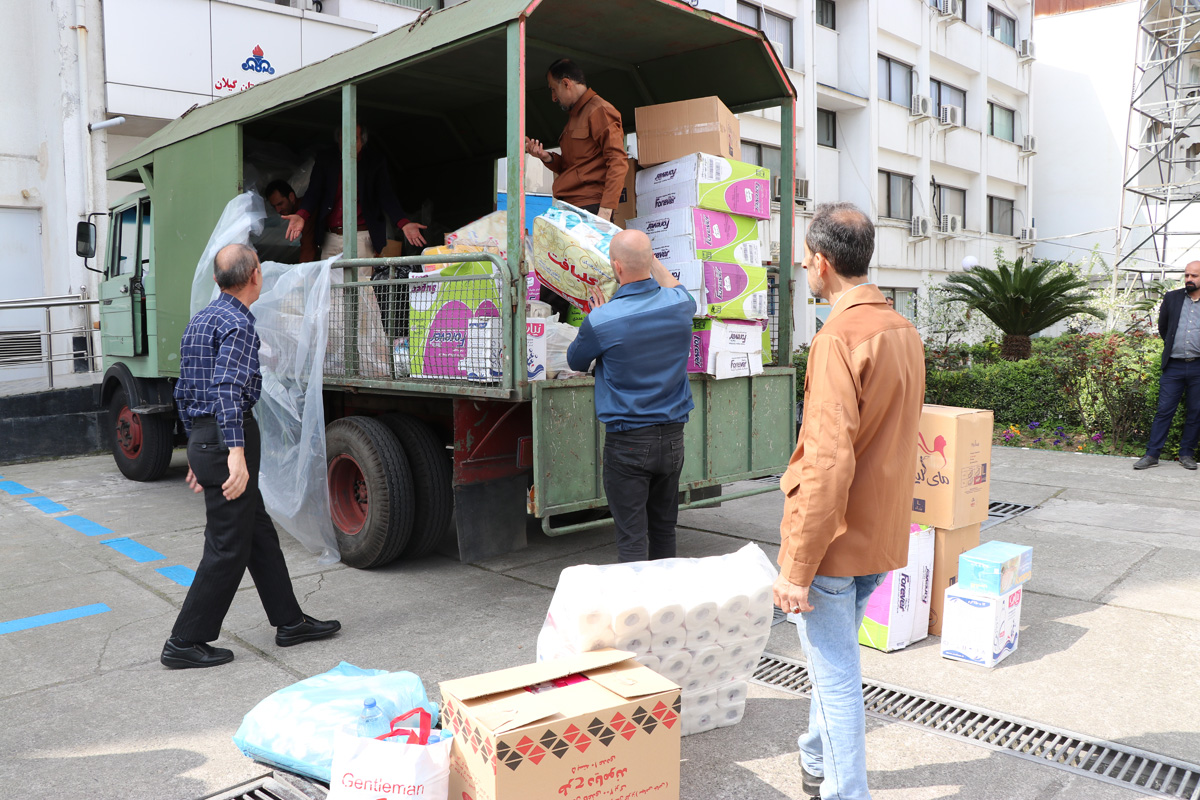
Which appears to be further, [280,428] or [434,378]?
[280,428]

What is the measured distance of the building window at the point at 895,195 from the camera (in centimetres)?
2213

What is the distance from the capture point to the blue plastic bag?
2824 millimetres

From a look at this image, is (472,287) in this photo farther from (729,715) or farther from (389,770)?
(389,770)

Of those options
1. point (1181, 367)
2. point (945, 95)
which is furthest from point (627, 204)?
point (945, 95)

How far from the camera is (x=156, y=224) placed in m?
7.15

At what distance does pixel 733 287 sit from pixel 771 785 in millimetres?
2792

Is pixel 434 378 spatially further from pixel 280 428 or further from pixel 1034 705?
pixel 1034 705

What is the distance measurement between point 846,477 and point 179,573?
4498 mm

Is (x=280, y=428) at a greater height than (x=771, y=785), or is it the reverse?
(x=280, y=428)

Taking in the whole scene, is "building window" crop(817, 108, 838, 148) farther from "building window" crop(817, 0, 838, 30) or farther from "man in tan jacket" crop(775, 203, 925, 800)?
"man in tan jacket" crop(775, 203, 925, 800)

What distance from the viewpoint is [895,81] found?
22.3 m

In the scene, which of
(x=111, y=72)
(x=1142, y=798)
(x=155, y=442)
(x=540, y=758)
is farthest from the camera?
(x=111, y=72)

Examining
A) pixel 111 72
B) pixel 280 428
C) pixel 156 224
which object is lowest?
pixel 280 428

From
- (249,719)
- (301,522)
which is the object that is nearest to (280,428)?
(301,522)
